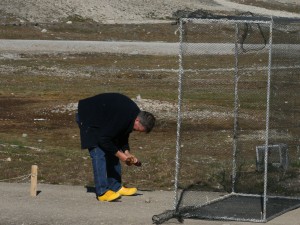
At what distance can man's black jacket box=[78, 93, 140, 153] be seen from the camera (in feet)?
43.1

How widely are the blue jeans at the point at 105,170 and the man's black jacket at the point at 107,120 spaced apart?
14 centimetres

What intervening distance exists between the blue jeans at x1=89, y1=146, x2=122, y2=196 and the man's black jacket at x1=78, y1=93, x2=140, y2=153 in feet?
0.46

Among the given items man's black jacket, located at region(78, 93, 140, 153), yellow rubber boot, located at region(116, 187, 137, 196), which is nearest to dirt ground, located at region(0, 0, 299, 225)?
yellow rubber boot, located at region(116, 187, 137, 196)

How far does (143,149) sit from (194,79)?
11.3 metres

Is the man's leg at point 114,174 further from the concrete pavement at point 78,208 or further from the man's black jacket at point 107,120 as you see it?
the man's black jacket at point 107,120

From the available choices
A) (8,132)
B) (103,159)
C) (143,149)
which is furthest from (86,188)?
(8,132)

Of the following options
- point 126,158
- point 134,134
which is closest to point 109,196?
point 126,158

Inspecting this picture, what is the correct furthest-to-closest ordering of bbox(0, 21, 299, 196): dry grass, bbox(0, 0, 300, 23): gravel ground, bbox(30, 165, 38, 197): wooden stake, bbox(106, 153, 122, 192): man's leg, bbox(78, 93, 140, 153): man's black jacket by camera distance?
bbox(0, 0, 300, 23): gravel ground → bbox(0, 21, 299, 196): dry grass → bbox(30, 165, 38, 197): wooden stake → bbox(106, 153, 122, 192): man's leg → bbox(78, 93, 140, 153): man's black jacket

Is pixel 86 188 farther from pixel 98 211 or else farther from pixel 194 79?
pixel 194 79

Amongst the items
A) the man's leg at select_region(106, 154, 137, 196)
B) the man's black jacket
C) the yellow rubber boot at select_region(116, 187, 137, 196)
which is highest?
the man's black jacket

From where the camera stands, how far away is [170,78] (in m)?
35.8

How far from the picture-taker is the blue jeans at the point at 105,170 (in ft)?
44.5

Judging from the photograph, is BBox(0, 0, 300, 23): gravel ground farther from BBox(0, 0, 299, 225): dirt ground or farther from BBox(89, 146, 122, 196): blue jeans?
BBox(89, 146, 122, 196): blue jeans

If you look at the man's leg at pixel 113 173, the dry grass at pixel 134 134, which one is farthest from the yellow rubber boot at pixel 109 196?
the dry grass at pixel 134 134
